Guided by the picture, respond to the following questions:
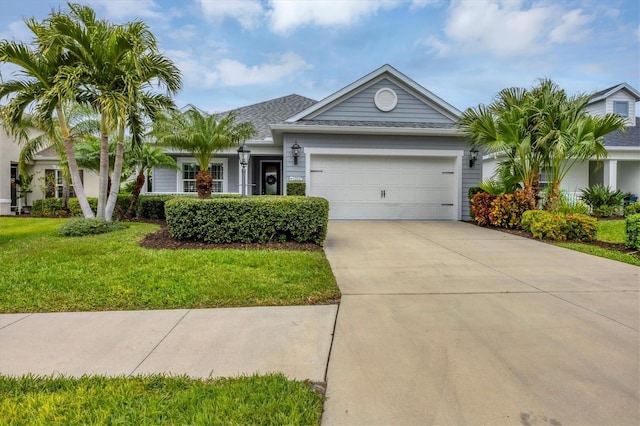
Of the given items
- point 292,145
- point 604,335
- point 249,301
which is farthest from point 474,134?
point 249,301

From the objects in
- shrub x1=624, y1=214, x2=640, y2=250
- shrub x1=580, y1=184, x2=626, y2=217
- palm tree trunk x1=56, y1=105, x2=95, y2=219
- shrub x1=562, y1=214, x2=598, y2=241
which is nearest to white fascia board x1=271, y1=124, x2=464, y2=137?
shrub x1=562, y1=214, x2=598, y2=241

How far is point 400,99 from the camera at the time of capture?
1260cm

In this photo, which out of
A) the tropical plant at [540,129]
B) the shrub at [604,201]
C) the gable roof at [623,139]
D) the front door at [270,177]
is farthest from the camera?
the gable roof at [623,139]

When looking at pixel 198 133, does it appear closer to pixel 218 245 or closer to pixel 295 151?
pixel 295 151

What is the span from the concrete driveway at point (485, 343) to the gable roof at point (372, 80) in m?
7.52

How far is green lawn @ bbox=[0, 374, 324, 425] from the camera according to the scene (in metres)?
2.04

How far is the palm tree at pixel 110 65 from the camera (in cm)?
768

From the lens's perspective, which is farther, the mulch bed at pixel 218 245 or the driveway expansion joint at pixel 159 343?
the mulch bed at pixel 218 245

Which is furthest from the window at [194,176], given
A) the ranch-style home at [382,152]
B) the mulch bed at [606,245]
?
the mulch bed at [606,245]

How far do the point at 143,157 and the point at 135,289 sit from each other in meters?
8.12

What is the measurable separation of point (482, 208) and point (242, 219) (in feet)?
25.6

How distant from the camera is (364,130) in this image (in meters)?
11.9

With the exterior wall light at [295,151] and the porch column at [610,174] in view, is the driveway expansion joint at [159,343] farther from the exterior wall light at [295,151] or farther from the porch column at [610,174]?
the porch column at [610,174]

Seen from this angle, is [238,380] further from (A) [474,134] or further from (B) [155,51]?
(A) [474,134]
